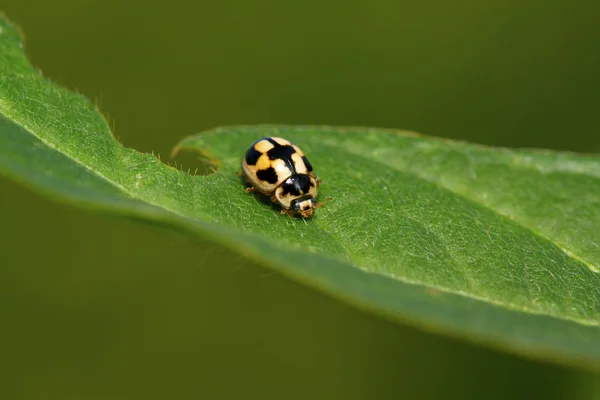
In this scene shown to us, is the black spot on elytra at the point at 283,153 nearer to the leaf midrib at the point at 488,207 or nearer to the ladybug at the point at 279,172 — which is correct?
the ladybug at the point at 279,172

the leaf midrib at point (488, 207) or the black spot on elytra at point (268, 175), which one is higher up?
the black spot on elytra at point (268, 175)

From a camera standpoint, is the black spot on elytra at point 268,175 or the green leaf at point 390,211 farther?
the black spot on elytra at point 268,175

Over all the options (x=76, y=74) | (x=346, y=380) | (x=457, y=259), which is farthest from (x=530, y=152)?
(x=76, y=74)

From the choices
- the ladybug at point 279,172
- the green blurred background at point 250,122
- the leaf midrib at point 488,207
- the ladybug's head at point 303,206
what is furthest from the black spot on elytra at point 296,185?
the green blurred background at point 250,122

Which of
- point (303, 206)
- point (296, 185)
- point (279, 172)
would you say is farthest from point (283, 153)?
point (303, 206)

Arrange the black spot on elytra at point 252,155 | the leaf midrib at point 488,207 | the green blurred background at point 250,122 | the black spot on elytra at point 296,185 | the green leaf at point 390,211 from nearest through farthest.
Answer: the green leaf at point 390,211 → the leaf midrib at point 488,207 → the black spot on elytra at point 296,185 → the black spot on elytra at point 252,155 → the green blurred background at point 250,122

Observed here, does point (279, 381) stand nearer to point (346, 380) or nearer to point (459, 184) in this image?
point (346, 380)

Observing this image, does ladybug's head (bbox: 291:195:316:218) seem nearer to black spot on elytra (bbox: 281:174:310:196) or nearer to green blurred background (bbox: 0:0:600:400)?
black spot on elytra (bbox: 281:174:310:196)
